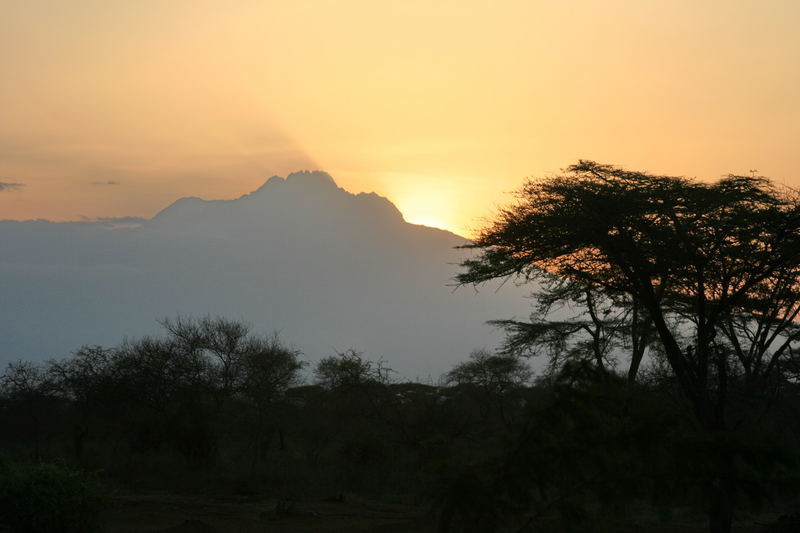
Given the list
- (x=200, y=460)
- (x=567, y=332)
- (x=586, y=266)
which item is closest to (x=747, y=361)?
(x=586, y=266)

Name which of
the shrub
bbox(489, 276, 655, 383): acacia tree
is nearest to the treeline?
the shrub

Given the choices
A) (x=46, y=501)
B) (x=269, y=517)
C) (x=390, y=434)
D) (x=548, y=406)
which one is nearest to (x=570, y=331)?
(x=269, y=517)

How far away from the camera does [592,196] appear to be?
660 inches

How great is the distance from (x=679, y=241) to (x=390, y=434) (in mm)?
24062

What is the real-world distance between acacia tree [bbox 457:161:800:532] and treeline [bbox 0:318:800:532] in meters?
1.73

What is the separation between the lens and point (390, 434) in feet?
124

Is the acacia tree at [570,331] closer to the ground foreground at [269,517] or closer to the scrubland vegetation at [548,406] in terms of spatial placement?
the scrubland vegetation at [548,406]

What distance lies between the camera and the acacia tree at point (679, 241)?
52.9 ft

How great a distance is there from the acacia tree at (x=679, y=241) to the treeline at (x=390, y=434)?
5.68 feet

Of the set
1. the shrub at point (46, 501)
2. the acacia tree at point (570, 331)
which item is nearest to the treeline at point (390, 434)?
the shrub at point (46, 501)

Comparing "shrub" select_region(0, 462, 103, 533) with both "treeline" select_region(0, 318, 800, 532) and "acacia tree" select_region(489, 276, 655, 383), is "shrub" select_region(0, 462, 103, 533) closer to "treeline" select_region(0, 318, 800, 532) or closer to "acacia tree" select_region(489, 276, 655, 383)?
"treeline" select_region(0, 318, 800, 532)

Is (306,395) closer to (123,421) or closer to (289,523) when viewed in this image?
(123,421)

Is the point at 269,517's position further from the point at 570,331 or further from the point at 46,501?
the point at 570,331

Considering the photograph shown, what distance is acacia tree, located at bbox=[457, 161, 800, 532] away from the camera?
1612cm
